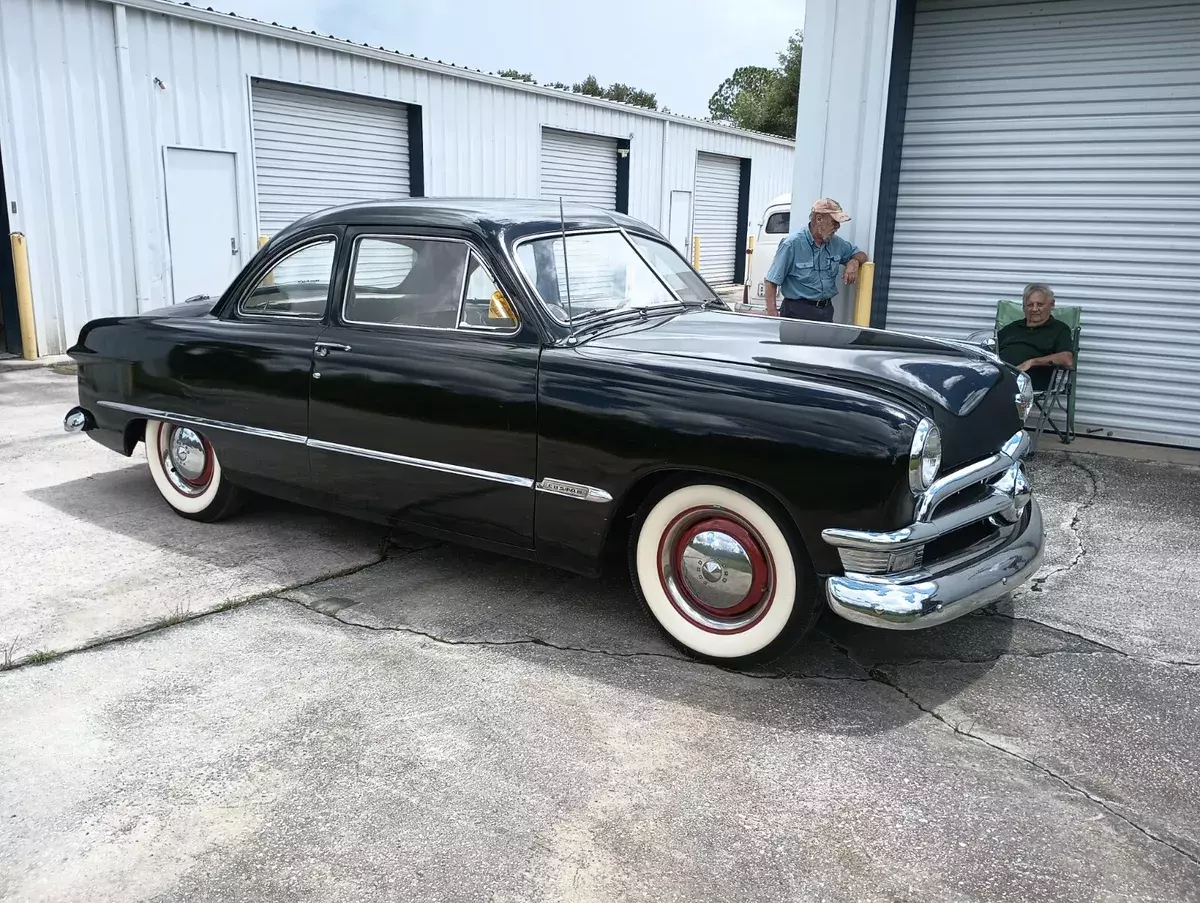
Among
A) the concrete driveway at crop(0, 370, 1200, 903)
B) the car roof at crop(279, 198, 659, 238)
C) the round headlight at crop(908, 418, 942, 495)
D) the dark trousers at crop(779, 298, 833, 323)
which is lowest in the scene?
the concrete driveway at crop(0, 370, 1200, 903)

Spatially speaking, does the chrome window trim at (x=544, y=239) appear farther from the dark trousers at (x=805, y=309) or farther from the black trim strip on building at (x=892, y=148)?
the black trim strip on building at (x=892, y=148)

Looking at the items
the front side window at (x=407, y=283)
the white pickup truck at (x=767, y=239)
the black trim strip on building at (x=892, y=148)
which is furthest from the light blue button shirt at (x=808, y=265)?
the white pickup truck at (x=767, y=239)

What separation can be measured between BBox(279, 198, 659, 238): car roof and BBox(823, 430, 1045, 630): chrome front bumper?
1.93 metres

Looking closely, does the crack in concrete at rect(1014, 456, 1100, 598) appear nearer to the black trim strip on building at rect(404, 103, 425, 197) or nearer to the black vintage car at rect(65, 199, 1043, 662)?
the black vintage car at rect(65, 199, 1043, 662)

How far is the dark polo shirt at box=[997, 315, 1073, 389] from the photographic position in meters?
6.99

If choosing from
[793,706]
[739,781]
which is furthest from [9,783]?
[793,706]

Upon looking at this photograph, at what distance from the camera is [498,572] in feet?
15.2

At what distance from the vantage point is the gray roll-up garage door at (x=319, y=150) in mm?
12930

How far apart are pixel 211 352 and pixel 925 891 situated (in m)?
3.98

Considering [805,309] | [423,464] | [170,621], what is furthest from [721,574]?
[805,309]

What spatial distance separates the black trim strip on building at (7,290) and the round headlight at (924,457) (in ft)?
32.9

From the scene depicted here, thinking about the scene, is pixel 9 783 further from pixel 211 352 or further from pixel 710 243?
pixel 710 243

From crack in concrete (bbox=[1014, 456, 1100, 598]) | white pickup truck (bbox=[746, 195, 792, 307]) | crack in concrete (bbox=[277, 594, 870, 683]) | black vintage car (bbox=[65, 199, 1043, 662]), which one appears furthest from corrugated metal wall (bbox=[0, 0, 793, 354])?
crack in concrete (bbox=[1014, 456, 1100, 598])

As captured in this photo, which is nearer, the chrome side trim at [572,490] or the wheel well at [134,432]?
the chrome side trim at [572,490]
